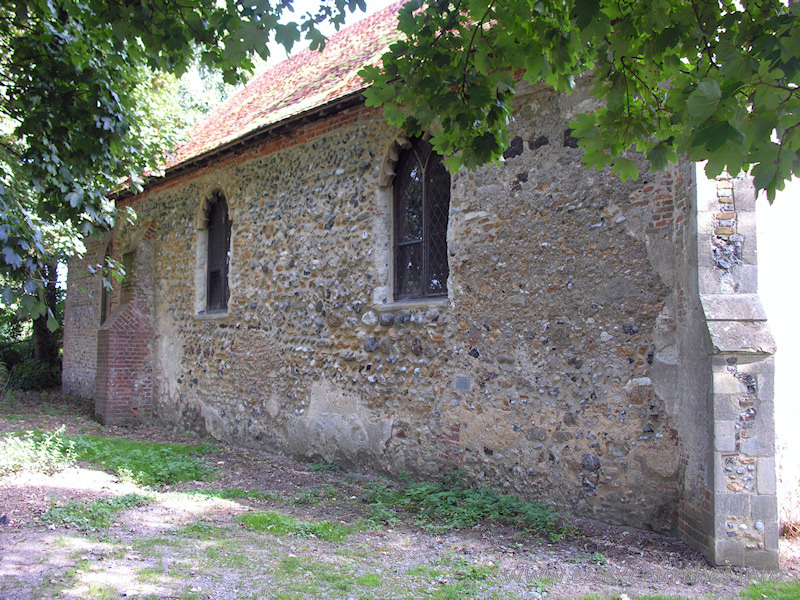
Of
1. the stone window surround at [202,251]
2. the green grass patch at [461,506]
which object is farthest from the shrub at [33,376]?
the green grass patch at [461,506]

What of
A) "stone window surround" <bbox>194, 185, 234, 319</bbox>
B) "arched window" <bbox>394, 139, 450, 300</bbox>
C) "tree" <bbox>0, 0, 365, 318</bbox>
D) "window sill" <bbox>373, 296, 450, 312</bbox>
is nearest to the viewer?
"tree" <bbox>0, 0, 365, 318</bbox>

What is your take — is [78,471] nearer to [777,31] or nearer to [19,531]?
[19,531]

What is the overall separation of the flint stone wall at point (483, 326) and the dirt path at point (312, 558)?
804mm

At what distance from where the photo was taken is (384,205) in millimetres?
7750

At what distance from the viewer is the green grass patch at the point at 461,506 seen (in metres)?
5.61

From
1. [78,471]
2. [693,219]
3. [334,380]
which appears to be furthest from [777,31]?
[78,471]

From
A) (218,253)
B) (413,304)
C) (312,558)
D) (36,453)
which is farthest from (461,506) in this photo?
(218,253)

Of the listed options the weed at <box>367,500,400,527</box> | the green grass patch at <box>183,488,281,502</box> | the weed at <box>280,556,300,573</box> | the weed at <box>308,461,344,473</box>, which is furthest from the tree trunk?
the weed at <box>280,556,300,573</box>

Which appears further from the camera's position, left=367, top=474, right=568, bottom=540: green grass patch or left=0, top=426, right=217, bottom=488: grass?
left=0, top=426, right=217, bottom=488: grass

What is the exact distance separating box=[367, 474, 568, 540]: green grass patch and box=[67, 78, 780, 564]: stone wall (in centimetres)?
18

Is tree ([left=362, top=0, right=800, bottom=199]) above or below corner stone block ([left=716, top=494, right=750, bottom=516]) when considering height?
above

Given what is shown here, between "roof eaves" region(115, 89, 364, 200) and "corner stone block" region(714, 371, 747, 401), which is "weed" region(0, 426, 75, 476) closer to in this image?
"roof eaves" region(115, 89, 364, 200)

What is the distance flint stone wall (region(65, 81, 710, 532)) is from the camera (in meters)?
5.40

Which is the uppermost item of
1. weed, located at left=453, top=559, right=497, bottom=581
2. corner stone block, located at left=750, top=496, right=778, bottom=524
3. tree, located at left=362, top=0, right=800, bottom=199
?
tree, located at left=362, top=0, right=800, bottom=199
